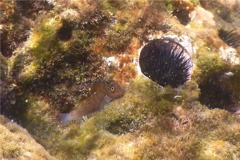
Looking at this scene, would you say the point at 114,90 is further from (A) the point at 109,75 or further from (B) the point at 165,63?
(B) the point at 165,63

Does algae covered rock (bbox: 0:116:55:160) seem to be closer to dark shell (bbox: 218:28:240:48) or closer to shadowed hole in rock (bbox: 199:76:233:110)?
shadowed hole in rock (bbox: 199:76:233:110)

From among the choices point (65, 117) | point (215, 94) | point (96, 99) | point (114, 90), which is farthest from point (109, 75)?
point (215, 94)

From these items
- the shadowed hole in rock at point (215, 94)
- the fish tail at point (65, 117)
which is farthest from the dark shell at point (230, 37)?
the fish tail at point (65, 117)

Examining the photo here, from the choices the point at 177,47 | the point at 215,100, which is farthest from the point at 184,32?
the point at 215,100

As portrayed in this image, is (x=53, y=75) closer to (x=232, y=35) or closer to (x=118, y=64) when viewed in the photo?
(x=118, y=64)

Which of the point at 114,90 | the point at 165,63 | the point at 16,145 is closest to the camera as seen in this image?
the point at 16,145

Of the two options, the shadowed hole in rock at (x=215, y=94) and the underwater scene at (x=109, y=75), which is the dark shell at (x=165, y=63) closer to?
the underwater scene at (x=109, y=75)
